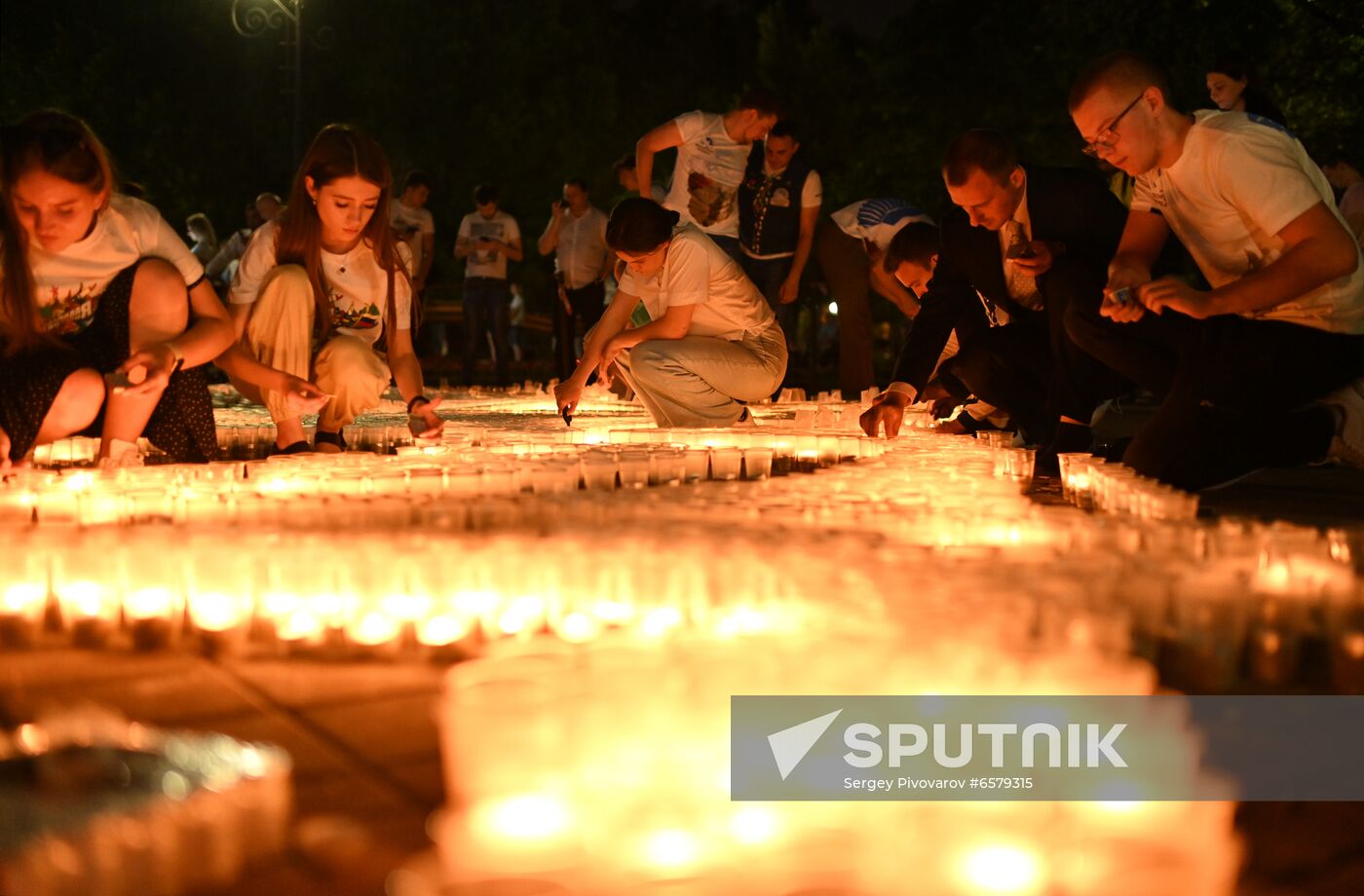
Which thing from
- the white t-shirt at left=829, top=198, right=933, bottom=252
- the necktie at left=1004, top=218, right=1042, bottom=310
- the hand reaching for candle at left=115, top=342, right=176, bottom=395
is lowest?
the hand reaching for candle at left=115, top=342, right=176, bottom=395

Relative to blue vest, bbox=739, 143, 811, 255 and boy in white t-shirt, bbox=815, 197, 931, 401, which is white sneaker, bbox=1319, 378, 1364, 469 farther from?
blue vest, bbox=739, 143, 811, 255

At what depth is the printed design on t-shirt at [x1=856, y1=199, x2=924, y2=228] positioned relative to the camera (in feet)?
24.6

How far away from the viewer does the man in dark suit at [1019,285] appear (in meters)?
4.52

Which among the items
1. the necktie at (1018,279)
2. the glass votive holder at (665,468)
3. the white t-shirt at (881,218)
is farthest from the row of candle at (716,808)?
the white t-shirt at (881,218)

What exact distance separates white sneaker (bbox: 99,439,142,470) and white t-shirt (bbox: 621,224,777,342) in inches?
104

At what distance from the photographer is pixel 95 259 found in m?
4.09

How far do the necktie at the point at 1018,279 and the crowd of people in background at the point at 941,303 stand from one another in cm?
1

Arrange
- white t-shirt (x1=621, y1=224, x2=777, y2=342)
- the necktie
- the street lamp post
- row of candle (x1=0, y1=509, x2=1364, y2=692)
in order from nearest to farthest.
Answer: row of candle (x1=0, y1=509, x2=1364, y2=692)
the necktie
white t-shirt (x1=621, y1=224, x2=777, y2=342)
the street lamp post

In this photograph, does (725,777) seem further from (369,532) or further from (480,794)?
(369,532)

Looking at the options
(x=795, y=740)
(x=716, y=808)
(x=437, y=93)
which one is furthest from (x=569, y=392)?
(x=437, y=93)

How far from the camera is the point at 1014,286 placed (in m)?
5.05

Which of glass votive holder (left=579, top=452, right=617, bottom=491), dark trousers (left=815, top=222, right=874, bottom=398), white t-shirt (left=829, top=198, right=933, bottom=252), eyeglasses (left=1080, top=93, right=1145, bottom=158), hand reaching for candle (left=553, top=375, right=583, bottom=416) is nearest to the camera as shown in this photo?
eyeglasses (left=1080, top=93, right=1145, bottom=158)

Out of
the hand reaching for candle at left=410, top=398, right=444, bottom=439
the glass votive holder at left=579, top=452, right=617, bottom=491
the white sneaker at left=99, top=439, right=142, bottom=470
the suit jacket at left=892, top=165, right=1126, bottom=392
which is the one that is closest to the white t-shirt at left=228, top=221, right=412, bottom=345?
the hand reaching for candle at left=410, top=398, right=444, bottom=439

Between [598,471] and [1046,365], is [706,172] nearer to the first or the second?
[1046,365]
